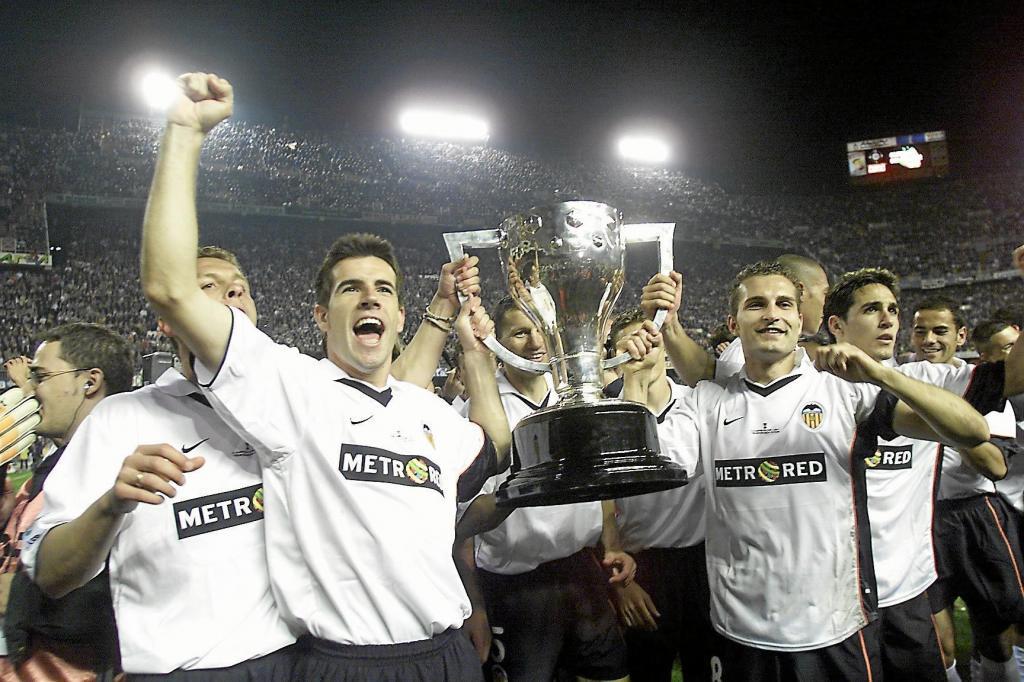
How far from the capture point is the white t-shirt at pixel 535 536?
2486 mm

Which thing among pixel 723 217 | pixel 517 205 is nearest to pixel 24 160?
pixel 517 205

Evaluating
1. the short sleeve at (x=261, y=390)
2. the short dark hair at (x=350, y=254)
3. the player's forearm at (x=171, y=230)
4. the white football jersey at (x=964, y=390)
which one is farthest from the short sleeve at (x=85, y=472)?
the white football jersey at (x=964, y=390)

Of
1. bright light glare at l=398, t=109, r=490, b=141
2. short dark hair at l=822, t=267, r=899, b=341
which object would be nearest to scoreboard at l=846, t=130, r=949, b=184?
bright light glare at l=398, t=109, r=490, b=141

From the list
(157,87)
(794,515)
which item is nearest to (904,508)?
(794,515)

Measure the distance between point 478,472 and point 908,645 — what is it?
5.39ft

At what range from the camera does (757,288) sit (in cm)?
223

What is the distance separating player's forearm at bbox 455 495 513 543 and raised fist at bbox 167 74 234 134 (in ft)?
4.11

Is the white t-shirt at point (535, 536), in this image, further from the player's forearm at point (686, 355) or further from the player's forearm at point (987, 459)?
the player's forearm at point (987, 459)

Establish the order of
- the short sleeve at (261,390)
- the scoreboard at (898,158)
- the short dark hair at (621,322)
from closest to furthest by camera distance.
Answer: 1. the short sleeve at (261,390)
2. the short dark hair at (621,322)
3. the scoreboard at (898,158)

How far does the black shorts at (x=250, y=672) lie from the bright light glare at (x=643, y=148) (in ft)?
65.2

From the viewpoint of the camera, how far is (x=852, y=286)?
2.85m

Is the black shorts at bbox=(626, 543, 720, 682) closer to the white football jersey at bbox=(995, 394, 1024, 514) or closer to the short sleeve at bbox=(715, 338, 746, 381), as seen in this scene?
the short sleeve at bbox=(715, 338, 746, 381)

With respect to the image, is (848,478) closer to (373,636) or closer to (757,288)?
(757,288)

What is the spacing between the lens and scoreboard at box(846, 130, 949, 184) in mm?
19188
